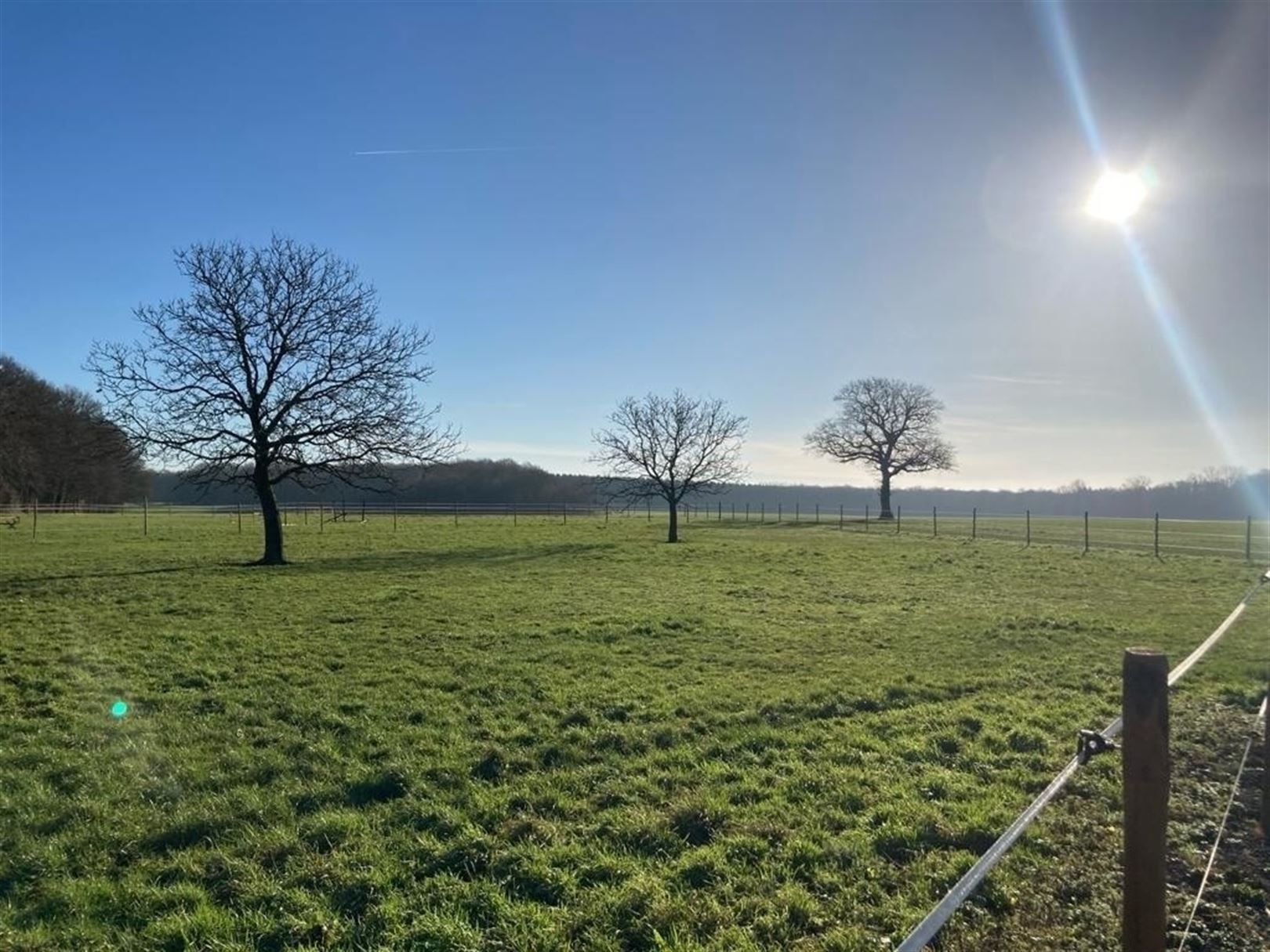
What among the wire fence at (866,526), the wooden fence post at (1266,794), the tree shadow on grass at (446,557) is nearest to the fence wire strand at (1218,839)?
the wooden fence post at (1266,794)

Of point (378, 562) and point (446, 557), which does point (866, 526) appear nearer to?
point (446, 557)

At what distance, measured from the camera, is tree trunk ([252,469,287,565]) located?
A: 23.0 meters

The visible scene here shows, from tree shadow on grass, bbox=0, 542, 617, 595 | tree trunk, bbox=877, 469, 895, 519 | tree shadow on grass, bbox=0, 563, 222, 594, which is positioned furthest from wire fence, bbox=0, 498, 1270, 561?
tree shadow on grass, bbox=0, 563, 222, 594

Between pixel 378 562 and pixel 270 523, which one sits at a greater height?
pixel 270 523

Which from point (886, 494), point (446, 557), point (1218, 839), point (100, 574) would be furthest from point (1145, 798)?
point (886, 494)

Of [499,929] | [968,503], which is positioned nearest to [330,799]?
[499,929]

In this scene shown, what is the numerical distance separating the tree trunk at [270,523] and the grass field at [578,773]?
29.5ft

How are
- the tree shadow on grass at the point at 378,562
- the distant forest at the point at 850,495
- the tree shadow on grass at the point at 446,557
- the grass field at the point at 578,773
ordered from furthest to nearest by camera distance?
the distant forest at the point at 850,495 → the tree shadow on grass at the point at 446,557 → the tree shadow on grass at the point at 378,562 → the grass field at the point at 578,773

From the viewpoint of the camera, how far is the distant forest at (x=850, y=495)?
81375 mm

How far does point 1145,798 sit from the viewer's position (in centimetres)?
260

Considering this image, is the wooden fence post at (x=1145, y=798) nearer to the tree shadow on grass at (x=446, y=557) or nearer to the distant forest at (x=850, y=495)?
the tree shadow on grass at (x=446, y=557)

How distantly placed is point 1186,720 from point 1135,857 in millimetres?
5218

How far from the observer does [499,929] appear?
3.60m

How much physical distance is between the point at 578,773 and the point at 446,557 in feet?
66.5
